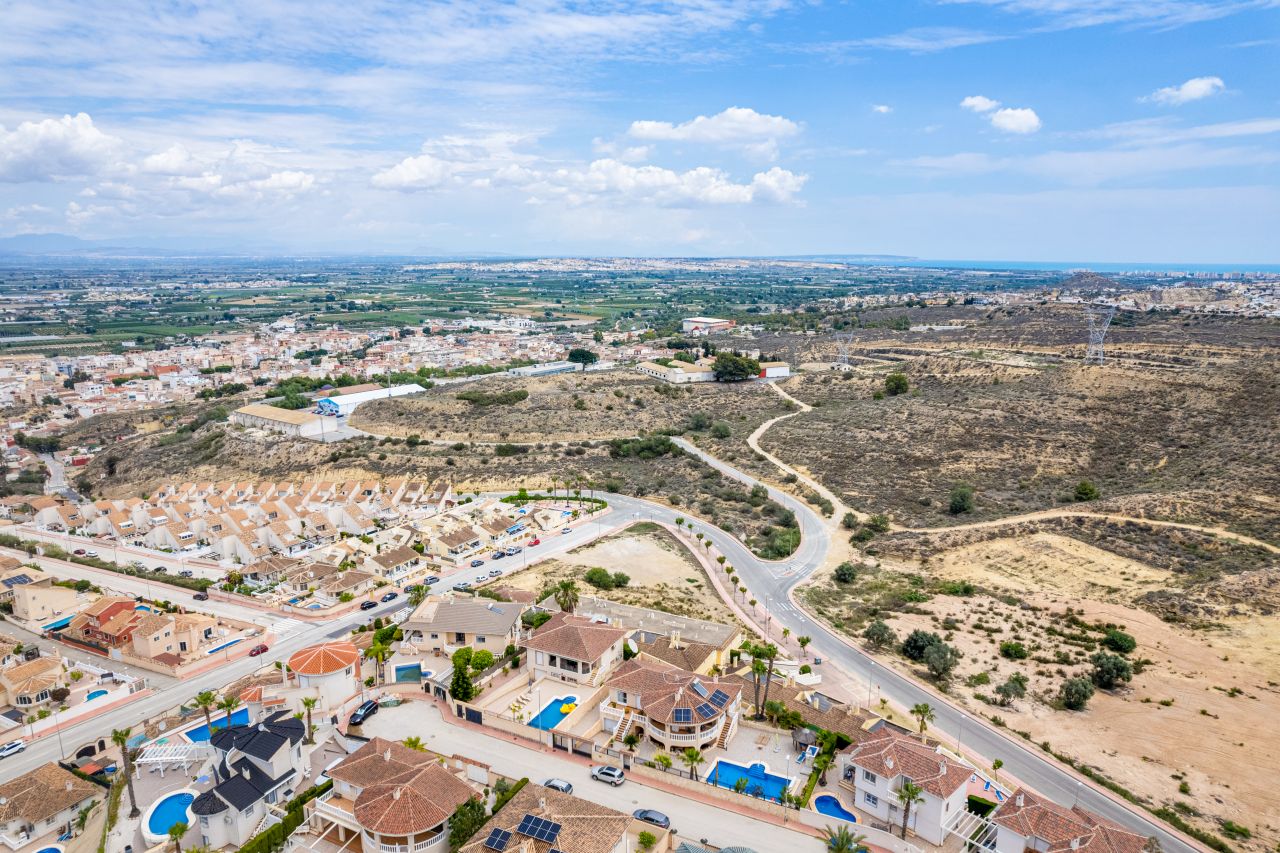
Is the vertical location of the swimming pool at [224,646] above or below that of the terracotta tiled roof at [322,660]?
below

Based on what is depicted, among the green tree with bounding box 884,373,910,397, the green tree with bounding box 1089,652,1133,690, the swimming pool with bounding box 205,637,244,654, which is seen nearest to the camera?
the green tree with bounding box 1089,652,1133,690

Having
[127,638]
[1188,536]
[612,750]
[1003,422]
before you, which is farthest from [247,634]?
[1003,422]

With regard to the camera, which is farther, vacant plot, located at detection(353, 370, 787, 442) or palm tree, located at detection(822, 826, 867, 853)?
vacant plot, located at detection(353, 370, 787, 442)

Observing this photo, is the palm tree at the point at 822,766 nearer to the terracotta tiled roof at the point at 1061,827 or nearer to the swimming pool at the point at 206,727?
the terracotta tiled roof at the point at 1061,827

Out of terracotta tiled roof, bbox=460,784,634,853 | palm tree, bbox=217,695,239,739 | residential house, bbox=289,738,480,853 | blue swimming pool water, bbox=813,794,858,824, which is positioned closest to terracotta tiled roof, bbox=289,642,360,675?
palm tree, bbox=217,695,239,739

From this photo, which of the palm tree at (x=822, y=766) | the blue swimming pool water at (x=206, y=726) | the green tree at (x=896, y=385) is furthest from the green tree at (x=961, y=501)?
the blue swimming pool water at (x=206, y=726)

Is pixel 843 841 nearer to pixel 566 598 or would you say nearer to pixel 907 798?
pixel 907 798

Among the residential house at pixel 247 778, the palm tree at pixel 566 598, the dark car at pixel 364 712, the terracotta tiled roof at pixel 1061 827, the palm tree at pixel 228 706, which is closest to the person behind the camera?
the terracotta tiled roof at pixel 1061 827

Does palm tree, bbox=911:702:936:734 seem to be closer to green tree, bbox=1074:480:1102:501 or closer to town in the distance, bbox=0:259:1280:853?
town in the distance, bbox=0:259:1280:853
